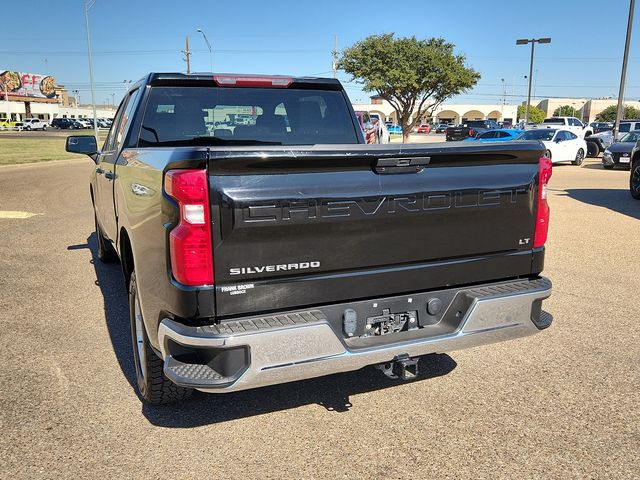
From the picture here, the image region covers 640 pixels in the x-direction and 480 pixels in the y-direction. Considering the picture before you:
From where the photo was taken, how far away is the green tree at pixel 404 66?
39844 millimetres

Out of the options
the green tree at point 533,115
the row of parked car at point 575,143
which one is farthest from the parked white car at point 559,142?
the green tree at point 533,115

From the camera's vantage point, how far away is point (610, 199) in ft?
42.8

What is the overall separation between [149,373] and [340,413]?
1178mm

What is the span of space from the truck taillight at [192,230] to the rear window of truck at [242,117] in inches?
69.4

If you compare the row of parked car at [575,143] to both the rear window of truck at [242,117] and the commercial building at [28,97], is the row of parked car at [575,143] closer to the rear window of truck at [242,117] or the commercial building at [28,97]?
the rear window of truck at [242,117]

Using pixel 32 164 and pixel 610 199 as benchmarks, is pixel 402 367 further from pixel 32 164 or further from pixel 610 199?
pixel 32 164

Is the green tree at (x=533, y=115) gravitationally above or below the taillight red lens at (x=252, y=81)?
above

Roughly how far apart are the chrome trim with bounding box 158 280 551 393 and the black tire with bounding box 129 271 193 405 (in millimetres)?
539

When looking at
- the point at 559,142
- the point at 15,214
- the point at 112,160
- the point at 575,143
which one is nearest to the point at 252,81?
the point at 112,160

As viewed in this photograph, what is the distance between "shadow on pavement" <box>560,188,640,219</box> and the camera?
11491 millimetres

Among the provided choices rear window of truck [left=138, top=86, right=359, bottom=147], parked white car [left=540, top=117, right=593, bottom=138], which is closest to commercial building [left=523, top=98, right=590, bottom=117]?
parked white car [left=540, top=117, right=593, bottom=138]

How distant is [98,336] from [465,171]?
3.33 metres

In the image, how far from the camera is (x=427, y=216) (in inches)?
118

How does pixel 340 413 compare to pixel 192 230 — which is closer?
pixel 192 230
